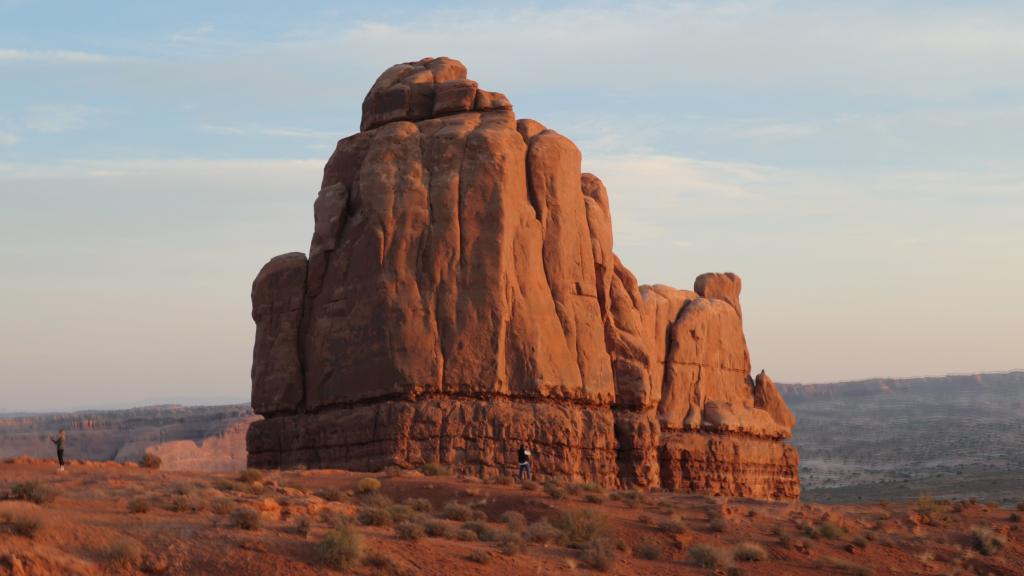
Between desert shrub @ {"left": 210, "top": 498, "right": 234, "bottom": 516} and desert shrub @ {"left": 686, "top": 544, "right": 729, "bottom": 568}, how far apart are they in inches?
342

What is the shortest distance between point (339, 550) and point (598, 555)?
565cm

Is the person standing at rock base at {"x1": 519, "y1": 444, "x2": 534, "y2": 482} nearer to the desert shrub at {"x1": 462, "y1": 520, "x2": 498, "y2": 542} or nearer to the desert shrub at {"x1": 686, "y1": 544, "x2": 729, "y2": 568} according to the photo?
the desert shrub at {"x1": 462, "y1": 520, "x2": 498, "y2": 542}

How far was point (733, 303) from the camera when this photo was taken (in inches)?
1987

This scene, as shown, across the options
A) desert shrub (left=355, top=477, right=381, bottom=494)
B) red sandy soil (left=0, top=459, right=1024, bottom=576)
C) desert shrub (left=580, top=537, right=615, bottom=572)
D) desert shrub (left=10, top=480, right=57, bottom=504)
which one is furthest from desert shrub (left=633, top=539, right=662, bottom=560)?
desert shrub (left=10, top=480, right=57, bottom=504)

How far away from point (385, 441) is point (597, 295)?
26.2 ft

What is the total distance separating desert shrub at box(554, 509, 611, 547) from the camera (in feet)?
93.6

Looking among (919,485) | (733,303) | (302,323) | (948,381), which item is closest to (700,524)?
(302,323)

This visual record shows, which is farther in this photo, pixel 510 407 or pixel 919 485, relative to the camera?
pixel 919 485

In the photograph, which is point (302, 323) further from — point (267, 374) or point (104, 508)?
point (104, 508)

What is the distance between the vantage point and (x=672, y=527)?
30578 mm

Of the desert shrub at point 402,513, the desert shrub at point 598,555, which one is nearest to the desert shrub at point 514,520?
the desert shrub at point 598,555

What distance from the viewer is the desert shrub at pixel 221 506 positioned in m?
25.0

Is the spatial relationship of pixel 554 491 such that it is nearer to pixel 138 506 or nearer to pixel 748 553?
pixel 748 553

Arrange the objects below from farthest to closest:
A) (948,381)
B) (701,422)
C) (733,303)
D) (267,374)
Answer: (948,381) → (733,303) → (701,422) → (267,374)
